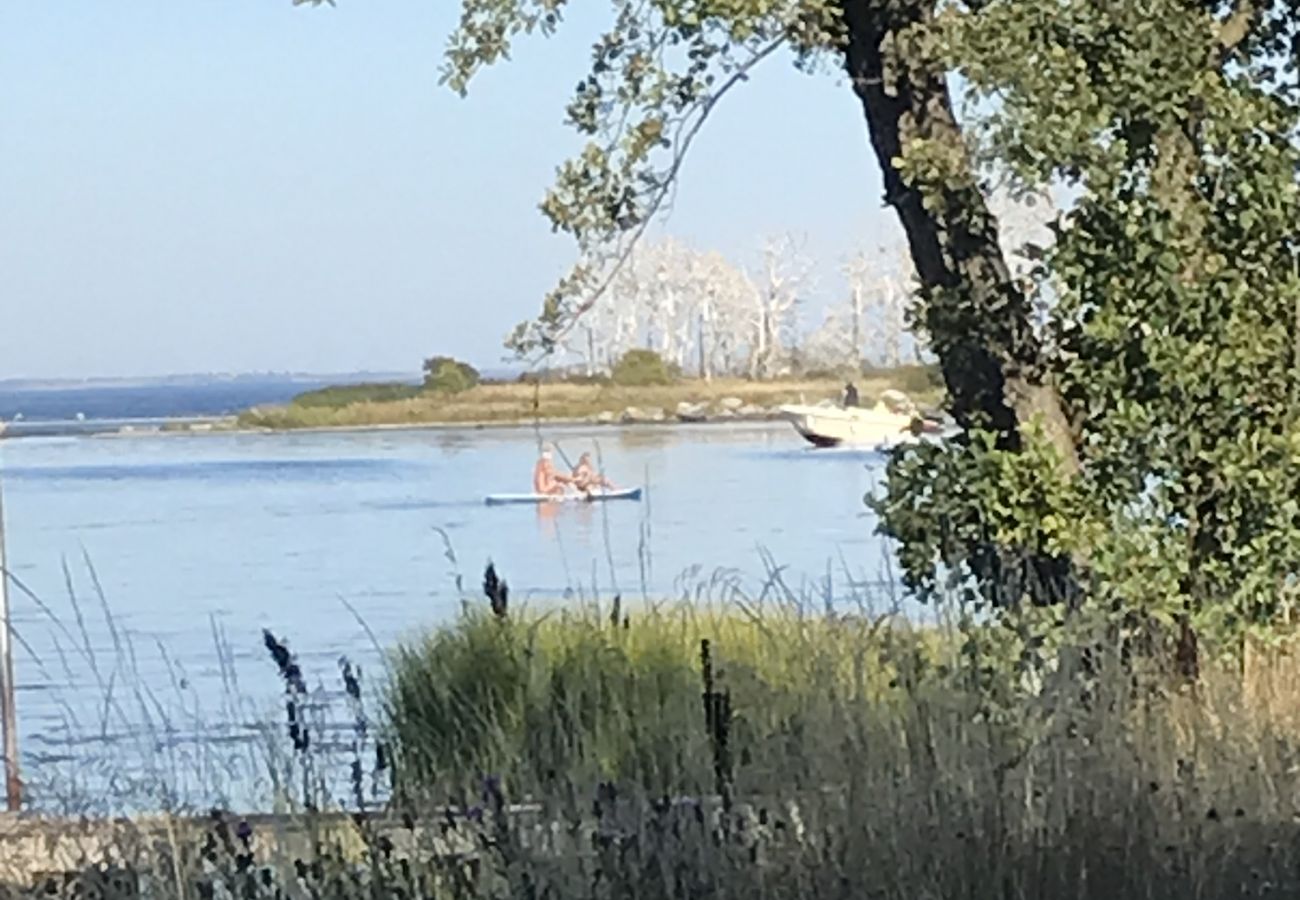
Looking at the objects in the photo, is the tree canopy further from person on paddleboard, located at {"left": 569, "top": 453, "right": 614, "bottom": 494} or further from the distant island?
the distant island

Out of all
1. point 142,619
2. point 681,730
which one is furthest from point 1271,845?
point 142,619

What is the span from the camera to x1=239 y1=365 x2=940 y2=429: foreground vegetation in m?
Result: 38.5

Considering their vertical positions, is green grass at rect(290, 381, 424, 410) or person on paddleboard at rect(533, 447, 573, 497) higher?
green grass at rect(290, 381, 424, 410)

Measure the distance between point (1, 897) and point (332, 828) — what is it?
28.3 inches

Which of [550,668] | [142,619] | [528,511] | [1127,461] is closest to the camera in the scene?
[1127,461]

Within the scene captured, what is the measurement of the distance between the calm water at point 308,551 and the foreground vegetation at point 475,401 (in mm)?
717

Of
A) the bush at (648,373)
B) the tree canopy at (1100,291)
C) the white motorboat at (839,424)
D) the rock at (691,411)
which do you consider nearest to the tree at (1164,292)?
the tree canopy at (1100,291)

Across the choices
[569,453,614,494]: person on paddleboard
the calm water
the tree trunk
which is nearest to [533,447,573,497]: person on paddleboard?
the calm water

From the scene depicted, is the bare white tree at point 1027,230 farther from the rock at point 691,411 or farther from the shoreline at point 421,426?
the rock at point 691,411

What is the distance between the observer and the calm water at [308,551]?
24.6 ft

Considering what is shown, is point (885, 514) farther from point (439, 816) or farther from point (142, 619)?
point (142, 619)

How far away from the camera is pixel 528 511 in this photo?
2488 cm

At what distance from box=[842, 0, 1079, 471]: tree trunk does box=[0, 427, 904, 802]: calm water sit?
66cm

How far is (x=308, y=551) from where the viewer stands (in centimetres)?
2347
